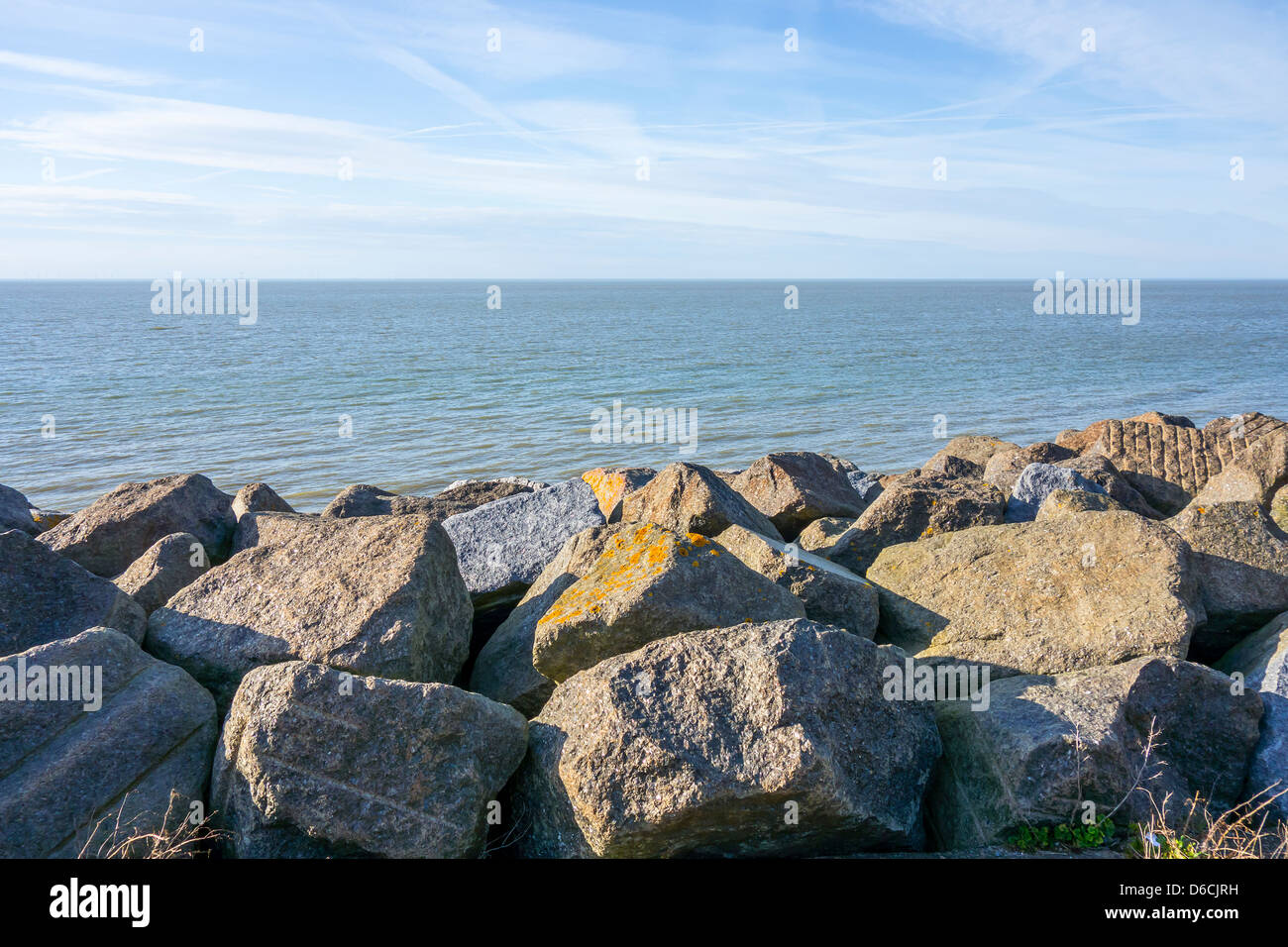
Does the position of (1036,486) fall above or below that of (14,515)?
above

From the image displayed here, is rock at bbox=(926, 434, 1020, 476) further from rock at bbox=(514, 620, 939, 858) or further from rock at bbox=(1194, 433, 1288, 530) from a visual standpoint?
rock at bbox=(514, 620, 939, 858)

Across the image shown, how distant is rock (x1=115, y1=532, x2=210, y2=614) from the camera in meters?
7.24

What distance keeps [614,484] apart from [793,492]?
2.09 m

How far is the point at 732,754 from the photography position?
433 centimetres

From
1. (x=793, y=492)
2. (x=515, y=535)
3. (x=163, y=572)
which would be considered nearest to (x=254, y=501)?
(x=163, y=572)

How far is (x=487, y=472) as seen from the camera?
68.2 ft

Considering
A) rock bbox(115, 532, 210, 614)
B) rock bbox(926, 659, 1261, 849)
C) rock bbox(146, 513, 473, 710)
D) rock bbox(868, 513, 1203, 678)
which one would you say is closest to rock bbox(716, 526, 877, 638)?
rock bbox(868, 513, 1203, 678)

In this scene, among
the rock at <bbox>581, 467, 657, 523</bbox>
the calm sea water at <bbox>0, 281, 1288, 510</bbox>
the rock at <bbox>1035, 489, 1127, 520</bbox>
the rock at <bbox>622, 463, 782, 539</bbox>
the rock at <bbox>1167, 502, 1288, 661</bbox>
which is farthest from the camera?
the calm sea water at <bbox>0, 281, 1288, 510</bbox>

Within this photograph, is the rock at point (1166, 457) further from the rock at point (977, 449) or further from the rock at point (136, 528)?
the rock at point (136, 528)

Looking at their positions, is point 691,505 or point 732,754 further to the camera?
point 691,505

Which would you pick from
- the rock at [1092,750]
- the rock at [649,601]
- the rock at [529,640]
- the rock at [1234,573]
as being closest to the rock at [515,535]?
the rock at [529,640]

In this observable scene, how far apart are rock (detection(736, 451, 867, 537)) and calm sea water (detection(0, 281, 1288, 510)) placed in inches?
403

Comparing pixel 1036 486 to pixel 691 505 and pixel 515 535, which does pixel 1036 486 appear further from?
pixel 515 535
